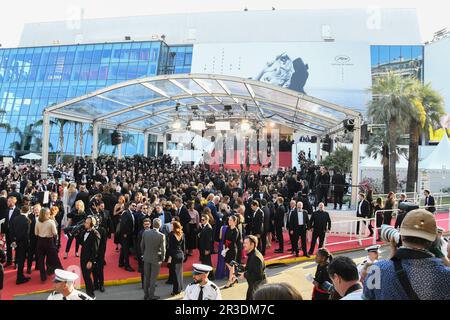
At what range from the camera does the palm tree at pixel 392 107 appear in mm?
19812

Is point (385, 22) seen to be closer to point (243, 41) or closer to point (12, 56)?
point (243, 41)

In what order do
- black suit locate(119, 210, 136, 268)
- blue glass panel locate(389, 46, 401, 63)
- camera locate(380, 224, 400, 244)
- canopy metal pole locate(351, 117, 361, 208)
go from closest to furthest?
camera locate(380, 224, 400, 244) < black suit locate(119, 210, 136, 268) < canopy metal pole locate(351, 117, 361, 208) < blue glass panel locate(389, 46, 401, 63)

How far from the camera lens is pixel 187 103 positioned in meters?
19.7

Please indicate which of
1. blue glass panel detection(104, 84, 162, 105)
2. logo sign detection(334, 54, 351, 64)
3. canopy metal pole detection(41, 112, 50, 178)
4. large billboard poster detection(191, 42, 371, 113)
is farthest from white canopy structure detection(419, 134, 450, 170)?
logo sign detection(334, 54, 351, 64)

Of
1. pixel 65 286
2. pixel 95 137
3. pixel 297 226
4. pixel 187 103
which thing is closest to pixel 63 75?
pixel 95 137

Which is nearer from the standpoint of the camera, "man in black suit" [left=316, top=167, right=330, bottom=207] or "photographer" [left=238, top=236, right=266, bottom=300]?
"photographer" [left=238, top=236, right=266, bottom=300]

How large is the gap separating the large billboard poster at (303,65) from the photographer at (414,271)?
147 ft

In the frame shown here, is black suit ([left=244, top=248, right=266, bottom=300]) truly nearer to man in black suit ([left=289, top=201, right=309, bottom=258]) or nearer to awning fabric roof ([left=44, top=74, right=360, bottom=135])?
man in black suit ([left=289, top=201, right=309, bottom=258])

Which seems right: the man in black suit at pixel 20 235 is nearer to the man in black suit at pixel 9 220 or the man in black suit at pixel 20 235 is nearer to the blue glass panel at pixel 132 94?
the man in black suit at pixel 9 220

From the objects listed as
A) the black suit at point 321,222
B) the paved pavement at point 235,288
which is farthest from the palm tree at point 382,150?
the paved pavement at point 235,288

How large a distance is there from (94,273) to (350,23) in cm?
5323

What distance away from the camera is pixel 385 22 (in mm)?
48906

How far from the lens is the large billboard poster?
44.8m
